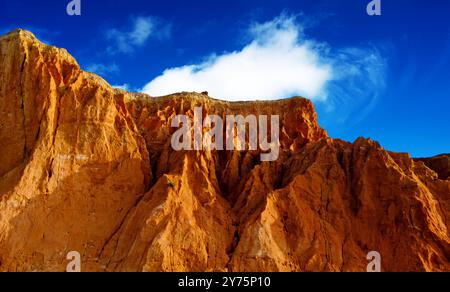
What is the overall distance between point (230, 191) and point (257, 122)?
12004 millimetres

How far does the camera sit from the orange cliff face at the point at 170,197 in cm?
4238

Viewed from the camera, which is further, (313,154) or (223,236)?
(313,154)

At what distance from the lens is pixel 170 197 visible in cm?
4488

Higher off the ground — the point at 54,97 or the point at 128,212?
the point at 54,97

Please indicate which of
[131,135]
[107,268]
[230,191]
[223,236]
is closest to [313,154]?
[230,191]

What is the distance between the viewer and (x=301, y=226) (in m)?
45.8

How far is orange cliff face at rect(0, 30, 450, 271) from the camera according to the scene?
4238 centimetres
